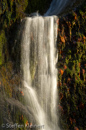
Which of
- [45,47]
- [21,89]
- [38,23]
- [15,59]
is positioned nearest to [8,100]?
[21,89]

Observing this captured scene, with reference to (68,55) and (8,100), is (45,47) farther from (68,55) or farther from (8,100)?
(8,100)

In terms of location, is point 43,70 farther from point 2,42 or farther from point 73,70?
point 2,42

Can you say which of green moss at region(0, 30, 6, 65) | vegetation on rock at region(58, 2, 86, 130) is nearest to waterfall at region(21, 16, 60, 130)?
vegetation on rock at region(58, 2, 86, 130)

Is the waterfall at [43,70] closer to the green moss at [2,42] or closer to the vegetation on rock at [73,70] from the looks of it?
the vegetation on rock at [73,70]

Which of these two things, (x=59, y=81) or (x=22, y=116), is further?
(x=59, y=81)

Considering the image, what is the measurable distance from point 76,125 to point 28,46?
8.72 ft

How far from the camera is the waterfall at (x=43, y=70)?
445 centimetres

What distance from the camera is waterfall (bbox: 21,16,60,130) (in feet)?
14.6

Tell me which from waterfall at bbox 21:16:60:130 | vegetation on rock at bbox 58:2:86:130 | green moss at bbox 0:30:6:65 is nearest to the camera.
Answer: vegetation on rock at bbox 58:2:86:130

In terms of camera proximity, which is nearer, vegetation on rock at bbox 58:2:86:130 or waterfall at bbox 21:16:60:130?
vegetation on rock at bbox 58:2:86:130

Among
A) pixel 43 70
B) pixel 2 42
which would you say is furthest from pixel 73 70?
pixel 2 42

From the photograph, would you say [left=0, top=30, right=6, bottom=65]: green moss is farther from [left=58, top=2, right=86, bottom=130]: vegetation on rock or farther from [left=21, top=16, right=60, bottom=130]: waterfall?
[left=58, top=2, right=86, bottom=130]: vegetation on rock

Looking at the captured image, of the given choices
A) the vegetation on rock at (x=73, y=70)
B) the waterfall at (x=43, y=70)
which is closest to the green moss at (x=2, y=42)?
the waterfall at (x=43, y=70)

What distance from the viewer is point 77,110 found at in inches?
169
